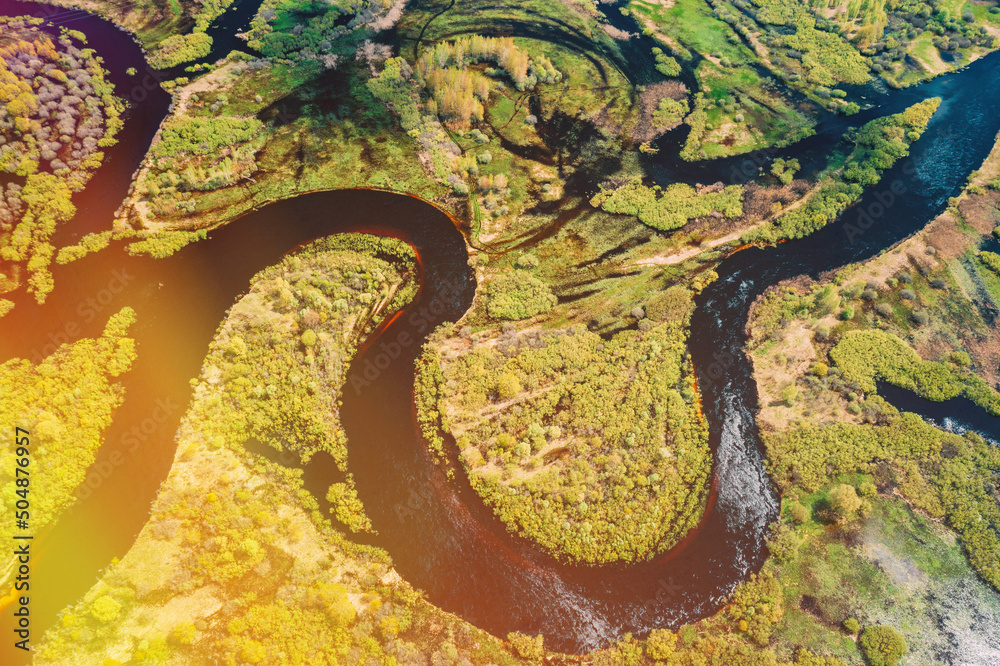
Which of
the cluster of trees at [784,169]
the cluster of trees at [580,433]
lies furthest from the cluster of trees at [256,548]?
the cluster of trees at [784,169]

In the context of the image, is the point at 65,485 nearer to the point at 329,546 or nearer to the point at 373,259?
the point at 329,546

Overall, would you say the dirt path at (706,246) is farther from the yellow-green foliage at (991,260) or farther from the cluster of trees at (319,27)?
the cluster of trees at (319,27)

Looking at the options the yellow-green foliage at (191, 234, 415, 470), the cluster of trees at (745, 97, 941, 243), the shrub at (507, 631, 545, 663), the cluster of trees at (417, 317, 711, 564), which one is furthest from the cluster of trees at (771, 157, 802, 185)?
the shrub at (507, 631, 545, 663)

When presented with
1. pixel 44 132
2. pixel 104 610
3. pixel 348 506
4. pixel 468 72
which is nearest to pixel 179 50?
pixel 44 132

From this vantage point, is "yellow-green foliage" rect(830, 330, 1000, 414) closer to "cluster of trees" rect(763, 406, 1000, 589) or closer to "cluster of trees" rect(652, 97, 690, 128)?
"cluster of trees" rect(763, 406, 1000, 589)

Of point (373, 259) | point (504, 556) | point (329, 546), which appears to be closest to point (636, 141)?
point (373, 259)

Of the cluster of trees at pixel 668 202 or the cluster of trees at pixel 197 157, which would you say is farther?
the cluster of trees at pixel 668 202
